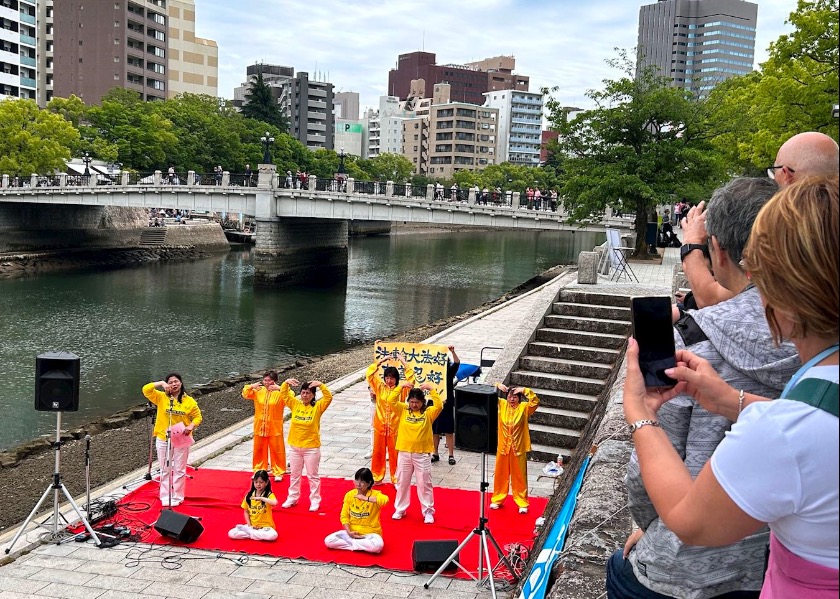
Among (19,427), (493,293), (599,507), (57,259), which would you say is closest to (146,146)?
(57,259)

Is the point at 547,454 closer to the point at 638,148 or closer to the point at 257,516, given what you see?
the point at 257,516

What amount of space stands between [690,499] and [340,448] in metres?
11.2

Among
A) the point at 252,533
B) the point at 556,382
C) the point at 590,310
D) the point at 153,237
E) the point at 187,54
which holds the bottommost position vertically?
the point at 252,533

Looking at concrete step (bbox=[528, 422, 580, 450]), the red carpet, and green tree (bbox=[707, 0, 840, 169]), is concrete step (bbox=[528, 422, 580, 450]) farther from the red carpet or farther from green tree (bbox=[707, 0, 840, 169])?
green tree (bbox=[707, 0, 840, 169])

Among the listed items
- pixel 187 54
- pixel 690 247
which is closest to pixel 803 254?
pixel 690 247

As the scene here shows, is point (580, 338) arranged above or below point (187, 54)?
below

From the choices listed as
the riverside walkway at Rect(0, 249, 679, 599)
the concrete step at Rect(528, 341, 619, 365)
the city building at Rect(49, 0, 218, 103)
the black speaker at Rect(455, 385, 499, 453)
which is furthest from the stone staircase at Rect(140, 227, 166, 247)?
the black speaker at Rect(455, 385, 499, 453)

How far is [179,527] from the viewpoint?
846 cm

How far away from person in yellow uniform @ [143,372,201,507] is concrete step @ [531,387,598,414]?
17.4ft

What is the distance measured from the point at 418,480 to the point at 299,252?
39.7 meters

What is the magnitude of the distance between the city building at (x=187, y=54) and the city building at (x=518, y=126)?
5137 centimetres

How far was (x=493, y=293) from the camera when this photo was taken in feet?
137

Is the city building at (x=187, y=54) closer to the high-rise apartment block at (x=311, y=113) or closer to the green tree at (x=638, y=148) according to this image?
the high-rise apartment block at (x=311, y=113)

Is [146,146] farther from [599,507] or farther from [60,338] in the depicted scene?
[599,507]
